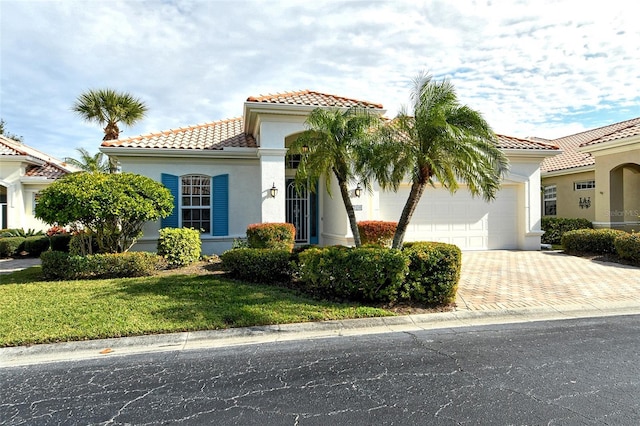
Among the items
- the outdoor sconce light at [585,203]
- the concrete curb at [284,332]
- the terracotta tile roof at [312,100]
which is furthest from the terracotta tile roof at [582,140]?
the concrete curb at [284,332]

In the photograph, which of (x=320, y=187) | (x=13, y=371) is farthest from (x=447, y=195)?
(x=13, y=371)

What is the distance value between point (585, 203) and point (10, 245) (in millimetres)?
25821

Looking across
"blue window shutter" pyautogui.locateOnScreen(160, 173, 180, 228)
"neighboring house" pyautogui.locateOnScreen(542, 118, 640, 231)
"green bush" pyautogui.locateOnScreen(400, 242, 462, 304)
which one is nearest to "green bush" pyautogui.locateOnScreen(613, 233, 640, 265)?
"neighboring house" pyautogui.locateOnScreen(542, 118, 640, 231)

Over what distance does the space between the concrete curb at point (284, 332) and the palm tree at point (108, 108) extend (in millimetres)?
16997

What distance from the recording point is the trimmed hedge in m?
9.19

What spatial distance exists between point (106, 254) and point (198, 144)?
5395mm

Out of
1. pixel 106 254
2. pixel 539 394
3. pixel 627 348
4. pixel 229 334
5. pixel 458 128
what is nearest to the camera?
pixel 539 394

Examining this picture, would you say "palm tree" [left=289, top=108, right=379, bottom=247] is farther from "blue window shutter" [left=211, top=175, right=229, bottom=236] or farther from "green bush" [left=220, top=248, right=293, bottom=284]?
"blue window shutter" [left=211, top=175, right=229, bottom=236]

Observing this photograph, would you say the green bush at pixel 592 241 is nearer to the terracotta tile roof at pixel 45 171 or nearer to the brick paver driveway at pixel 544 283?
the brick paver driveway at pixel 544 283

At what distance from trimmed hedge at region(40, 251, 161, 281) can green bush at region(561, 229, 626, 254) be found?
46.9 ft

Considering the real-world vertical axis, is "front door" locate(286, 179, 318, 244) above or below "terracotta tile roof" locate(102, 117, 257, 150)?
below

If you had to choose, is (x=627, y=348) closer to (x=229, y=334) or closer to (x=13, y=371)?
(x=229, y=334)

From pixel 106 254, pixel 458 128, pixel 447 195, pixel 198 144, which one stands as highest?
pixel 198 144

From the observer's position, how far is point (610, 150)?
15.9m
